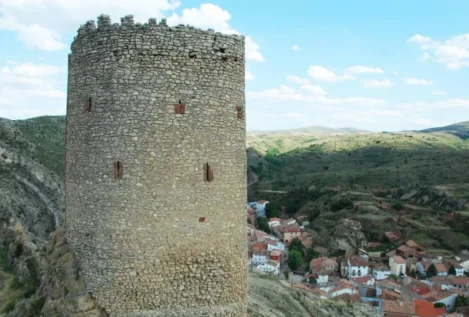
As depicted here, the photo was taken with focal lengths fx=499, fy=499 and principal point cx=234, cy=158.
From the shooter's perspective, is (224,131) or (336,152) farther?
(336,152)

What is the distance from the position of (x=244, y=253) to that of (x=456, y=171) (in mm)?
118291

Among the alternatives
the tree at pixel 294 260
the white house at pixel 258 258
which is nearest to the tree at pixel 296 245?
the tree at pixel 294 260

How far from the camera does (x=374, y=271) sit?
79250mm

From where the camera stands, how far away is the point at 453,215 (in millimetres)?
89438

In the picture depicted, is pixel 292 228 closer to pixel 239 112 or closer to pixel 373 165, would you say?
pixel 373 165

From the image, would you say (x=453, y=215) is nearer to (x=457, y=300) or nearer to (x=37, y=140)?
(x=457, y=300)

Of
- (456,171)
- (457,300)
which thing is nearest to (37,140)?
(457,300)

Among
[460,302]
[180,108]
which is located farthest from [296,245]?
[180,108]

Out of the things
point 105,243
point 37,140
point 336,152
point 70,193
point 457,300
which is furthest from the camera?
point 336,152

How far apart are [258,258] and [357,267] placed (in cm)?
1585

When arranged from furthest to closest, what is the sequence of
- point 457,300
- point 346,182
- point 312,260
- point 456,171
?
point 346,182, point 456,171, point 312,260, point 457,300

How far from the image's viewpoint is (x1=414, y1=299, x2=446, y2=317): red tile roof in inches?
2308

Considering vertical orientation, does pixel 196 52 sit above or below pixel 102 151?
above

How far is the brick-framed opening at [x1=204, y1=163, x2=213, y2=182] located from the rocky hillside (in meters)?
3.14
